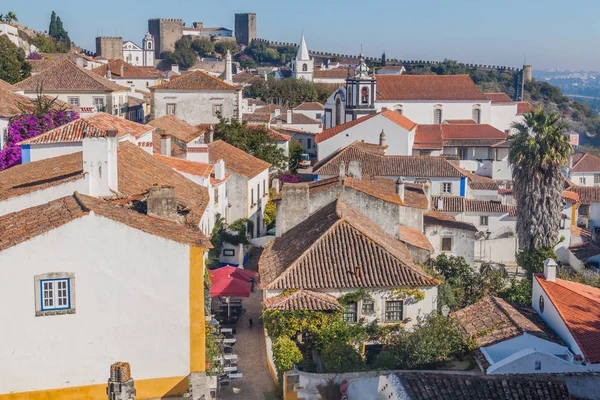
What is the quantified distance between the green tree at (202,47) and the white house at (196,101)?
114 metres

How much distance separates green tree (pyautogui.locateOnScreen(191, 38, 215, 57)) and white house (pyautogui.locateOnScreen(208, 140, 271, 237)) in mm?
127005

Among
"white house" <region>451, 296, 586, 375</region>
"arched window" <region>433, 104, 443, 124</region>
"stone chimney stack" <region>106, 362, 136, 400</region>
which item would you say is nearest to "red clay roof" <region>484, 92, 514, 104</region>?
"arched window" <region>433, 104, 443, 124</region>

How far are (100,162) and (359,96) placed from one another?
2265 inches

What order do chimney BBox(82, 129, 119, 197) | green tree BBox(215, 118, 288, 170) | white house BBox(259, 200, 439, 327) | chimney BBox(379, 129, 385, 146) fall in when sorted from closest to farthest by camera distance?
chimney BBox(82, 129, 119, 197) → white house BBox(259, 200, 439, 327) → green tree BBox(215, 118, 288, 170) → chimney BBox(379, 129, 385, 146)

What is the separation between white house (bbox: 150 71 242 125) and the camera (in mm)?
54500

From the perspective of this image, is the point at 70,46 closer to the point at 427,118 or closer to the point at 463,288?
the point at 427,118

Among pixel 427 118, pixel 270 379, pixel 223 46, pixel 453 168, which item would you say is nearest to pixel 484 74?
pixel 223 46

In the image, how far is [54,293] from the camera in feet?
47.2

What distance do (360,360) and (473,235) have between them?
1842cm

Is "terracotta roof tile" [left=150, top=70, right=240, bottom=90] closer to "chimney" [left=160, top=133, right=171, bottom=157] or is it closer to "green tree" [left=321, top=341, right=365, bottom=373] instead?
"chimney" [left=160, top=133, right=171, bottom=157]

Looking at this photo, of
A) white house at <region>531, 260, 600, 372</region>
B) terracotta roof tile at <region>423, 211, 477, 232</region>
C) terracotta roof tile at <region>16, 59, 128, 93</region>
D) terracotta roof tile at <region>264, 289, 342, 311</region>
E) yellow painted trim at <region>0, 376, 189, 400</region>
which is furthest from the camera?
terracotta roof tile at <region>16, 59, 128, 93</region>

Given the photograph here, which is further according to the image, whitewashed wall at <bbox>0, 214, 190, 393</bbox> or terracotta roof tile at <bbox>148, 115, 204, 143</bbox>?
terracotta roof tile at <bbox>148, 115, 204, 143</bbox>

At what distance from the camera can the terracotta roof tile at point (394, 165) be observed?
4609 cm

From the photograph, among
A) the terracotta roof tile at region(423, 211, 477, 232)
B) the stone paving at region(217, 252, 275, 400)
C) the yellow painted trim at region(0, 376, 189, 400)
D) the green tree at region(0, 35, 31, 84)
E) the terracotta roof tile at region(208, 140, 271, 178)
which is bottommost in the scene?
the stone paving at region(217, 252, 275, 400)
